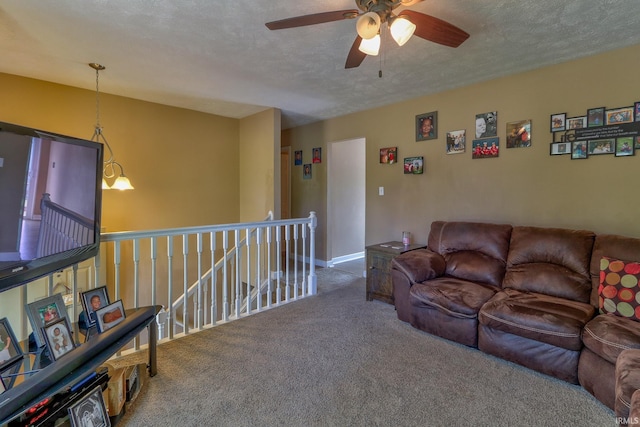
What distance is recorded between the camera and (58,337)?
1.45 m

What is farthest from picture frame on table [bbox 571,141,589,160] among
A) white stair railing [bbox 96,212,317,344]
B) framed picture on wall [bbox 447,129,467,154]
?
white stair railing [bbox 96,212,317,344]

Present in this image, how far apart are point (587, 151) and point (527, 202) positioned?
0.61 m

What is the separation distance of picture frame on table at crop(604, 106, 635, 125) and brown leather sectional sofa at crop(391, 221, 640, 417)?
935 mm

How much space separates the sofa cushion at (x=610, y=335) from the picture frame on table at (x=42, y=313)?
285 cm

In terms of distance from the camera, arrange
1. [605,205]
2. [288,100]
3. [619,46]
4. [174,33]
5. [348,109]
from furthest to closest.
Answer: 1. [348,109]
2. [288,100]
3. [605,205]
4. [619,46]
5. [174,33]

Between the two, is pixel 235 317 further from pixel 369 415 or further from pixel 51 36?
pixel 51 36

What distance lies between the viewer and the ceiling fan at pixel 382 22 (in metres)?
1.54

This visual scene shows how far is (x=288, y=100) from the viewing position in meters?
3.87

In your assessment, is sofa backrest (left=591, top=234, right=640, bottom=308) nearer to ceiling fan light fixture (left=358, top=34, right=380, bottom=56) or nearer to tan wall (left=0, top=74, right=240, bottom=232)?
ceiling fan light fixture (left=358, top=34, right=380, bottom=56)

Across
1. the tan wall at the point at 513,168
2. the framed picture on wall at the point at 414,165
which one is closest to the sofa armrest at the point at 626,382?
the tan wall at the point at 513,168

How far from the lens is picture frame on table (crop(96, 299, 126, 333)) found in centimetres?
169

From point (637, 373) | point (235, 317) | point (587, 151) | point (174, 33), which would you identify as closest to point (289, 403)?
point (235, 317)

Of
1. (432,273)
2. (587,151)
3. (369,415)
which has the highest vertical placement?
(587,151)

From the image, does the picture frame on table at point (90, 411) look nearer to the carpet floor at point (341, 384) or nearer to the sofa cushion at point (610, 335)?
the carpet floor at point (341, 384)
